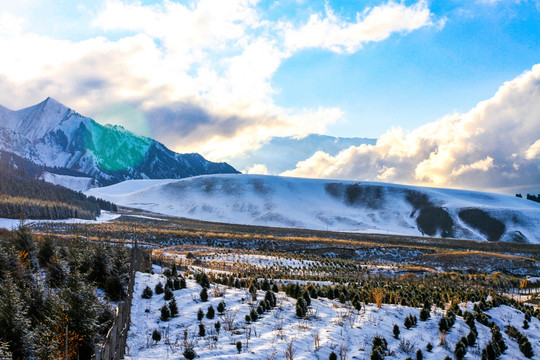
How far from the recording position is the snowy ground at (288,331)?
1044 centimetres

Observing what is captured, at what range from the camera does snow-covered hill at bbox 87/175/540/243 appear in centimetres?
13325

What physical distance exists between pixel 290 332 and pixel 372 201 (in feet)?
519

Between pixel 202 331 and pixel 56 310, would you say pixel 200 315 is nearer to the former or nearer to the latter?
pixel 202 331

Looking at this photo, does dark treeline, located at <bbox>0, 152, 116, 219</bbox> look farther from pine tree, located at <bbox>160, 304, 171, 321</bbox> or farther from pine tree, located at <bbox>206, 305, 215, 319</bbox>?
pine tree, located at <bbox>206, 305, 215, 319</bbox>

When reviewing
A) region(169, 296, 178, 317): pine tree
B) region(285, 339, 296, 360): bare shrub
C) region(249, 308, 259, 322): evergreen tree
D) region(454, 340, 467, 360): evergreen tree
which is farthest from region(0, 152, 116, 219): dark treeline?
region(454, 340, 467, 360): evergreen tree

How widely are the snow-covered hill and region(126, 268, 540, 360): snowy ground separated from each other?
117059 millimetres

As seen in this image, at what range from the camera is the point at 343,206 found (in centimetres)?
16212

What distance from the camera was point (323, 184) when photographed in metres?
186

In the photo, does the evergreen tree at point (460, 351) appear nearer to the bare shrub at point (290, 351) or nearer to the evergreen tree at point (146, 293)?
the bare shrub at point (290, 351)

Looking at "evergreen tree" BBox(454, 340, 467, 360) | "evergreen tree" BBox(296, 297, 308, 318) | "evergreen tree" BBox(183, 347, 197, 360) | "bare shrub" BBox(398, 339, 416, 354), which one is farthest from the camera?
"evergreen tree" BBox(296, 297, 308, 318)

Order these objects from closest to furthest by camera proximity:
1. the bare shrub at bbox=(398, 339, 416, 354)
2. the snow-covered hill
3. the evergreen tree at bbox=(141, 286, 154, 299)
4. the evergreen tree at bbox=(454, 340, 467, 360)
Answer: the bare shrub at bbox=(398, 339, 416, 354) < the evergreen tree at bbox=(454, 340, 467, 360) < the evergreen tree at bbox=(141, 286, 154, 299) < the snow-covered hill

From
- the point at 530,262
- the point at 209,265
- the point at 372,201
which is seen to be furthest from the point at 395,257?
the point at 372,201

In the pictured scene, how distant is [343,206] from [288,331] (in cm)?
15334

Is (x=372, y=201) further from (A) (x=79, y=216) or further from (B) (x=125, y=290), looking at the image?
(B) (x=125, y=290)
